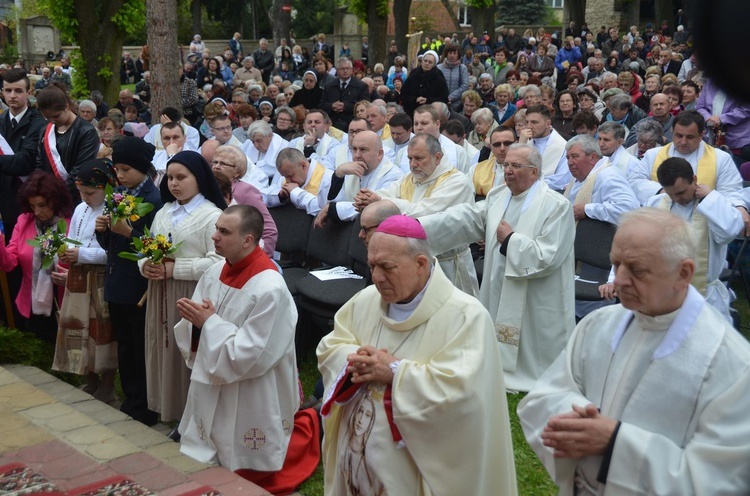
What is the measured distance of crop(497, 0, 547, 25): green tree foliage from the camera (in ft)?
158

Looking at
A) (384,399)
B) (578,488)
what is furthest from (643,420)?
(384,399)

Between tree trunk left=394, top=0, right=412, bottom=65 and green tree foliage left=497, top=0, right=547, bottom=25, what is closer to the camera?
tree trunk left=394, top=0, right=412, bottom=65

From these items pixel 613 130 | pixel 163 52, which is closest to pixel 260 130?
pixel 163 52

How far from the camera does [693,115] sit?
7664 millimetres

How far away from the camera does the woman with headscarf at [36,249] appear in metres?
6.69

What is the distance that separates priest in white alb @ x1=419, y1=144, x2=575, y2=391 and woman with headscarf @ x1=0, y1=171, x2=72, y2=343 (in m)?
2.94

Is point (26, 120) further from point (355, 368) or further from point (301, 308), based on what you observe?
point (355, 368)

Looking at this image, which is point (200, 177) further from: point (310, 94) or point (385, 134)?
point (310, 94)

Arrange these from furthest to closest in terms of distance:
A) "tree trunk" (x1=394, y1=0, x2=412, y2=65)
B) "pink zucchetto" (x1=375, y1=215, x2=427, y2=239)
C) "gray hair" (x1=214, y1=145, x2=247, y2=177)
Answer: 1. "tree trunk" (x1=394, y1=0, x2=412, y2=65)
2. "gray hair" (x1=214, y1=145, x2=247, y2=177)
3. "pink zucchetto" (x1=375, y1=215, x2=427, y2=239)

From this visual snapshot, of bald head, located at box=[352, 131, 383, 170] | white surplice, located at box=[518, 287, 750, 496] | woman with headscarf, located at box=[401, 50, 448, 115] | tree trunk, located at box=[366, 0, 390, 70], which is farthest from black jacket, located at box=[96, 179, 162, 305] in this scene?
tree trunk, located at box=[366, 0, 390, 70]

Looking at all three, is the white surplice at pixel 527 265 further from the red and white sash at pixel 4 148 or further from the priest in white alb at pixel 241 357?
the red and white sash at pixel 4 148

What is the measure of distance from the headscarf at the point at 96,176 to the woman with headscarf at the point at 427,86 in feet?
27.7

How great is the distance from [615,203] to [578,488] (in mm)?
4774

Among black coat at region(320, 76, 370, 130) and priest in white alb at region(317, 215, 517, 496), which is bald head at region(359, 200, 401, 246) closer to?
priest in white alb at region(317, 215, 517, 496)
